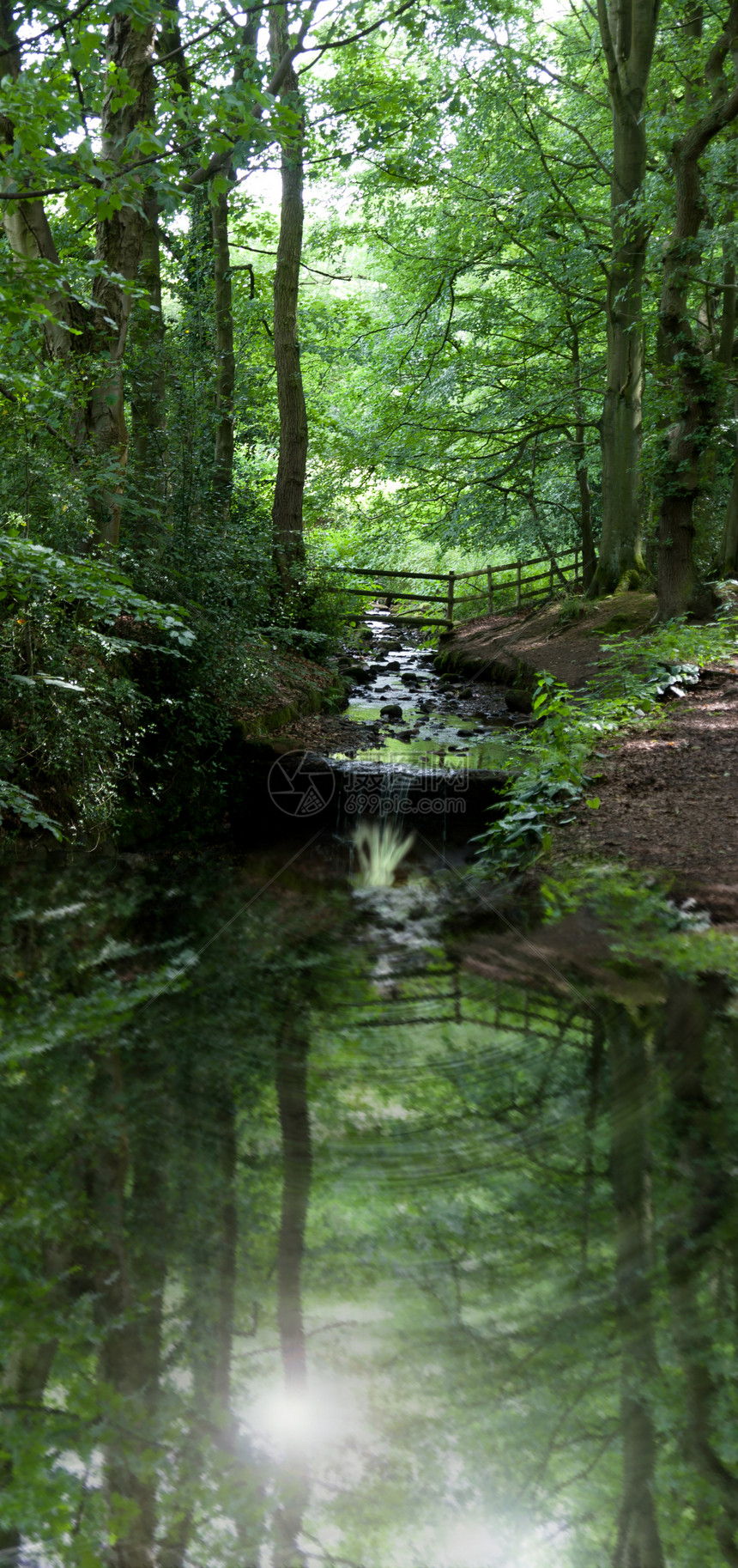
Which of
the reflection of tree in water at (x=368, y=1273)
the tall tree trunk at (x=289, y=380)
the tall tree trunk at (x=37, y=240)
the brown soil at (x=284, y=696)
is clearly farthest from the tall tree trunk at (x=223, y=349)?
the reflection of tree in water at (x=368, y=1273)

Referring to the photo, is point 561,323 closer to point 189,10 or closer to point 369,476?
point 369,476

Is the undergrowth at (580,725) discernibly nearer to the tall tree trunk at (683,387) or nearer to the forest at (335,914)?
the forest at (335,914)

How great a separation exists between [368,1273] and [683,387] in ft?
32.4

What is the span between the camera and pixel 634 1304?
2145mm

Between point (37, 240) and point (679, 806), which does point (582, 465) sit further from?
point (37, 240)

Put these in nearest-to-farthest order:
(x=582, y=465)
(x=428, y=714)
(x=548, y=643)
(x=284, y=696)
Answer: (x=284, y=696) → (x=428, y=714) → (x=548, y=643) → (x=582, y=465)

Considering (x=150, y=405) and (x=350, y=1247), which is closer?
(x=350, y=1247)

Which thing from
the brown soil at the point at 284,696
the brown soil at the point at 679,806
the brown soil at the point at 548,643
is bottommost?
the brown soil at the point at 679,806

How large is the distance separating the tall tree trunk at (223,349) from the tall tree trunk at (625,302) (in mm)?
4532

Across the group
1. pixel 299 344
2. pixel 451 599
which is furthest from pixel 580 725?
pixel 451 599

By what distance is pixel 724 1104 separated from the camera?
9.80ft

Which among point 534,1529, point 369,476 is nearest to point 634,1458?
point 534,1529

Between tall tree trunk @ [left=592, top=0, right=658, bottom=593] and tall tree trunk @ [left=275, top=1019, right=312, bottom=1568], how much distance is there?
10.1 m

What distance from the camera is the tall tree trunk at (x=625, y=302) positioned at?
37.4 feet
